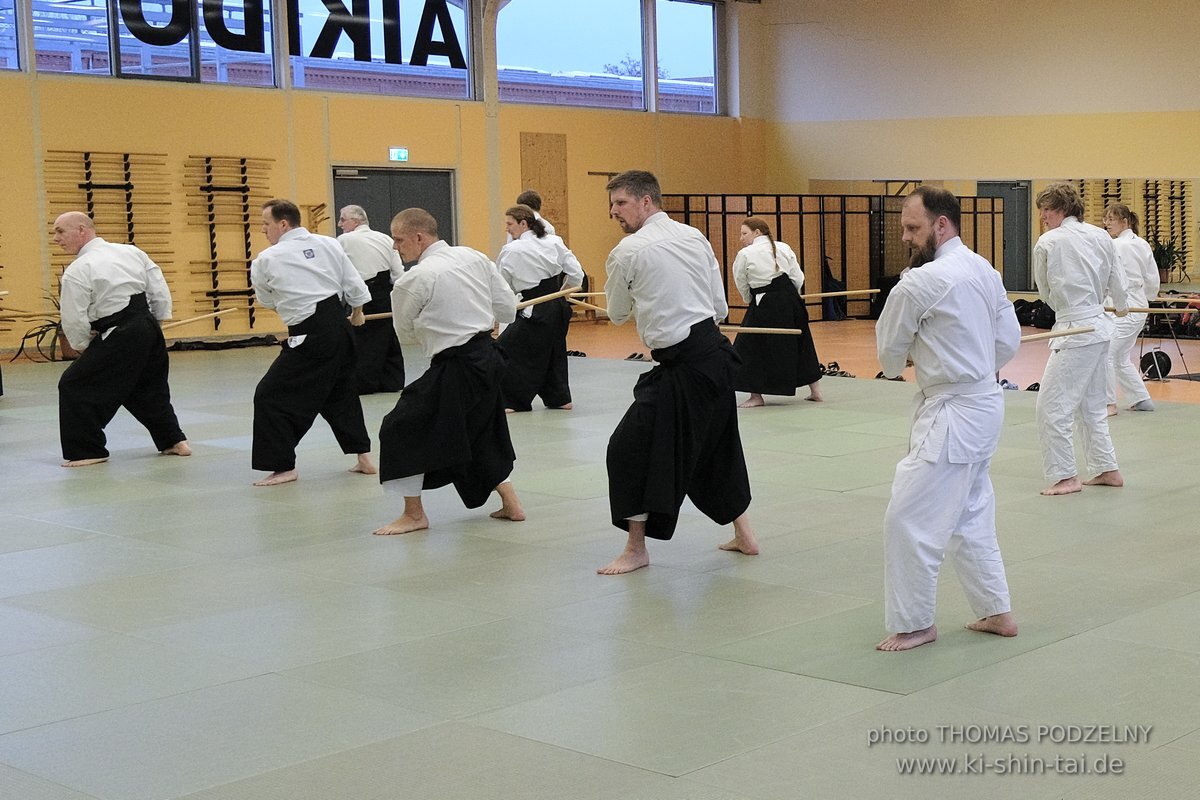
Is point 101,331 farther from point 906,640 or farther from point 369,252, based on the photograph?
point 906,640

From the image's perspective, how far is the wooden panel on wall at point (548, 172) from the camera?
64.2 feet

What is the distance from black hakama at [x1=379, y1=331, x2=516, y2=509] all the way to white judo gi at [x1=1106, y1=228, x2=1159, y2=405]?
5193 mm

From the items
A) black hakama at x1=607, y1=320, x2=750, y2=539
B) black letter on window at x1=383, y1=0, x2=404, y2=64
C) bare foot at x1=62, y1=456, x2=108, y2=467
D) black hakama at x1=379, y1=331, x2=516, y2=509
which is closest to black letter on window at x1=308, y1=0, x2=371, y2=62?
black letter on window at x1=383, y1=0, x2=404, y2=64

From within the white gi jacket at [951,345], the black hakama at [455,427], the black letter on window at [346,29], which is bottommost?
the black hakama at [455,427]

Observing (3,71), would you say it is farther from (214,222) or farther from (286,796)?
(286,796)

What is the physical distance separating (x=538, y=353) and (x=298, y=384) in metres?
2.92

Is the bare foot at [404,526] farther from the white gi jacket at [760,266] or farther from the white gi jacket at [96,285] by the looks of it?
the white gi jacket at [760,266]

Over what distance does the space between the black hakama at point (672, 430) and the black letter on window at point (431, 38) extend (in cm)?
1367

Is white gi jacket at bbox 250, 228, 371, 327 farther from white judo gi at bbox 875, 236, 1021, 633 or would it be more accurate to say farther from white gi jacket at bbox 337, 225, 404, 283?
white judo gi at bbox 875, 236, 1021, 633

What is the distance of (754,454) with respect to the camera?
329 inches

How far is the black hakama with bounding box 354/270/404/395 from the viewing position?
1131 cm

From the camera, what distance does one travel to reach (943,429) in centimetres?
425

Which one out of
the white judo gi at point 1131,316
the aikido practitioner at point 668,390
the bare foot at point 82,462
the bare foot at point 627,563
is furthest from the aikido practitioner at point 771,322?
the bare foot at point 627,563

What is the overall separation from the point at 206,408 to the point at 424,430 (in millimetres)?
5254
